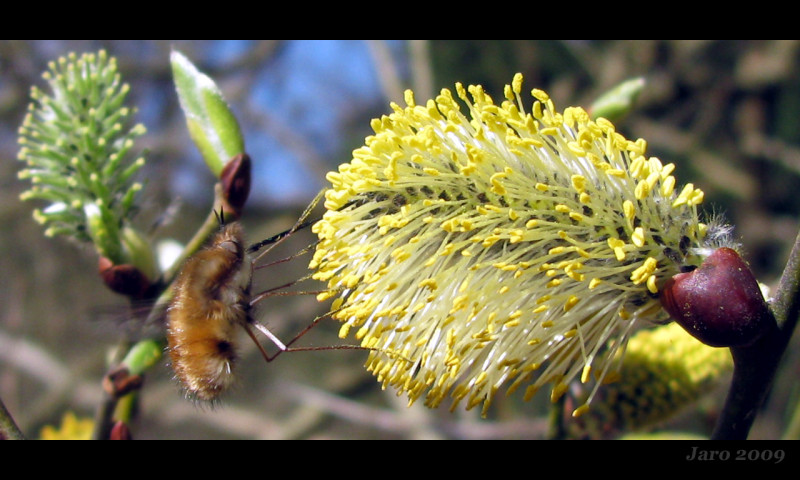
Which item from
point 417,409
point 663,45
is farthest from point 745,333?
point 663,45

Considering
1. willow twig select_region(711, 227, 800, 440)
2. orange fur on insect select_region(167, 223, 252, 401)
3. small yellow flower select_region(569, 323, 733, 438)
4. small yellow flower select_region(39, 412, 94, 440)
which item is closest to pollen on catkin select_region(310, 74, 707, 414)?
willow twig select_region(711, 227, 800, 440)

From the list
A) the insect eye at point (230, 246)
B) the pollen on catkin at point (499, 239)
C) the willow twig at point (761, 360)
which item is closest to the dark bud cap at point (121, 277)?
the insect eye at point (230, 246)

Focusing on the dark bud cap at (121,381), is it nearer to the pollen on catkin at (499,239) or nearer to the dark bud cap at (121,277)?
the dark bud cap at (121,277)

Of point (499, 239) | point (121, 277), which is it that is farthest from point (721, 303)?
point (121, 277)

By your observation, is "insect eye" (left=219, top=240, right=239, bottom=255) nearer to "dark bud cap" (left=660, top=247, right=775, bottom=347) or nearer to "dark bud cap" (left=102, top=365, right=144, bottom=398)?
"dark bud cap" (left=102, top=365, right=144, bottom=398)
